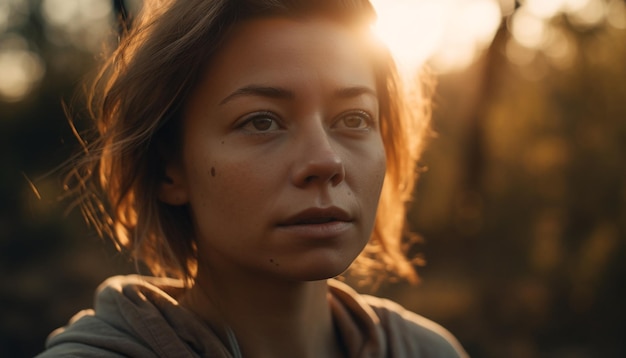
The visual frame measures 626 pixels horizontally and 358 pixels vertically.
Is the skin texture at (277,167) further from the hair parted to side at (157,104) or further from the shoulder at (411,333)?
the shoulder at (411,333)

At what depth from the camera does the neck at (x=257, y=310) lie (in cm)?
203

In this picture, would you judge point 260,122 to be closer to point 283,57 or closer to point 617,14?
point 283,57

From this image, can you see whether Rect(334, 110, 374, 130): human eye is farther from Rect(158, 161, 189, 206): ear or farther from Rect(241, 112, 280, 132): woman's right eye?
Rect(158, 161, 189, 206): ear

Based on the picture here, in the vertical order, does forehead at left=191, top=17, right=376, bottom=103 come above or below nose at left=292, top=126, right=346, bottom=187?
above

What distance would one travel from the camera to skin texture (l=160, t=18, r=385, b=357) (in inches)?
71.1

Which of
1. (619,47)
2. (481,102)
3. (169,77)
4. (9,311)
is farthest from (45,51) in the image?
(169,77)

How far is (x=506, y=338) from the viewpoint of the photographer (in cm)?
621

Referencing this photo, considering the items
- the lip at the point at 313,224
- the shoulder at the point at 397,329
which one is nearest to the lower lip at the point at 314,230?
the lip at the point at 313,224

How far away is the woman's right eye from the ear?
0.31 meters

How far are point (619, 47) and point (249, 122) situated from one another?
548cm

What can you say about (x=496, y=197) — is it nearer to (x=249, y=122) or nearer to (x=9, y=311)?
(x=9, y=311)

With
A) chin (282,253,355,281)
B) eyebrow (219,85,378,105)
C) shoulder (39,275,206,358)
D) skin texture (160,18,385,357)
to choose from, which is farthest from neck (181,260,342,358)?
eyebrow (219,85,378,105)

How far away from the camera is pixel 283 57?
6.12ft

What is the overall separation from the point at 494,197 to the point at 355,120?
5.40m
